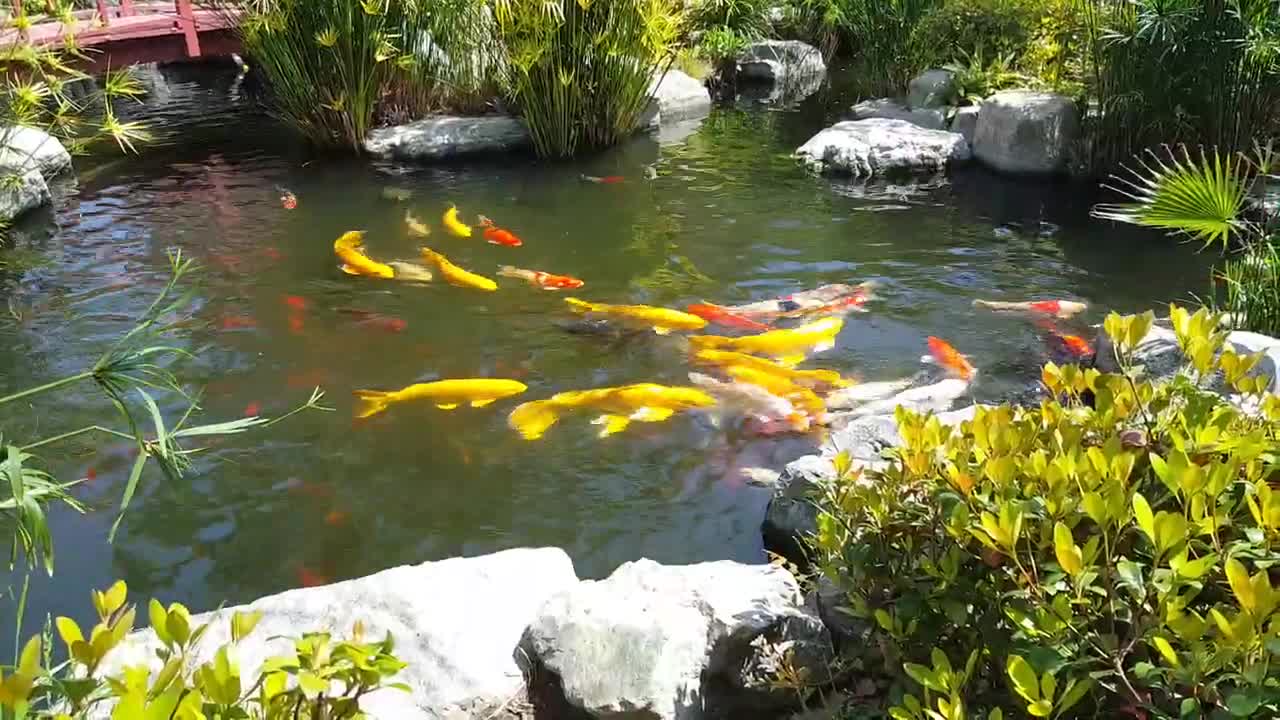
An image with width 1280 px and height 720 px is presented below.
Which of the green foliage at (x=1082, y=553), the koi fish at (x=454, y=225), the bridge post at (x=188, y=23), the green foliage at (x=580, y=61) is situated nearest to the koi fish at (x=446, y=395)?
the koi fish at (x=454, y=225)

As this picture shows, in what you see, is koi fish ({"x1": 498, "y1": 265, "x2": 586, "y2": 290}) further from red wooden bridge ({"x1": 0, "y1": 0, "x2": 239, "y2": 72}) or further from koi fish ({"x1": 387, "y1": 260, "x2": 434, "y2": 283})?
red wooden bridge ({"x1": 0, "y1": 0, "x2": 239, "y2": 72})

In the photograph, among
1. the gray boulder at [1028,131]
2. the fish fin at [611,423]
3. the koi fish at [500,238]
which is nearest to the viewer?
the fish fin at [611,423]

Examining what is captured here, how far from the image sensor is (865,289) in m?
7.29

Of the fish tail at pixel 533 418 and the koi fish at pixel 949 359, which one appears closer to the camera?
the fish tail at pixel 533 418

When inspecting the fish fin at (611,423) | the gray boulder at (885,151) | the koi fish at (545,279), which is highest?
the gray boulder at (885,151)

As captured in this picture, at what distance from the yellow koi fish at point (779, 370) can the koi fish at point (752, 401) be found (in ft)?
0.61

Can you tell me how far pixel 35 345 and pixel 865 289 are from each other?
219 inches

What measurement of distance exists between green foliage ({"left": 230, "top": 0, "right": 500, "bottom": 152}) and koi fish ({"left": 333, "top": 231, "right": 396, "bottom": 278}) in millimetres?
2749

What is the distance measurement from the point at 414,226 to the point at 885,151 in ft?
15.6

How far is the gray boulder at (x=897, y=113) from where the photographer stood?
11.3m

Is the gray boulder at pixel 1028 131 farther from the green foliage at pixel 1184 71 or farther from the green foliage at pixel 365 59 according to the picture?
the green foliage at pixel 365 59

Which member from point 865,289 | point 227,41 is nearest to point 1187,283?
point 865,289

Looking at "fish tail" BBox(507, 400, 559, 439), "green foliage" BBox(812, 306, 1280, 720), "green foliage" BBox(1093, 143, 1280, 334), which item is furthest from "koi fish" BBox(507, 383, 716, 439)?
"green foliage" BBox(812, 306, 1280, 720)

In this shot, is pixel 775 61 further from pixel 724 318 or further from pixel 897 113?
pixel 724 318
